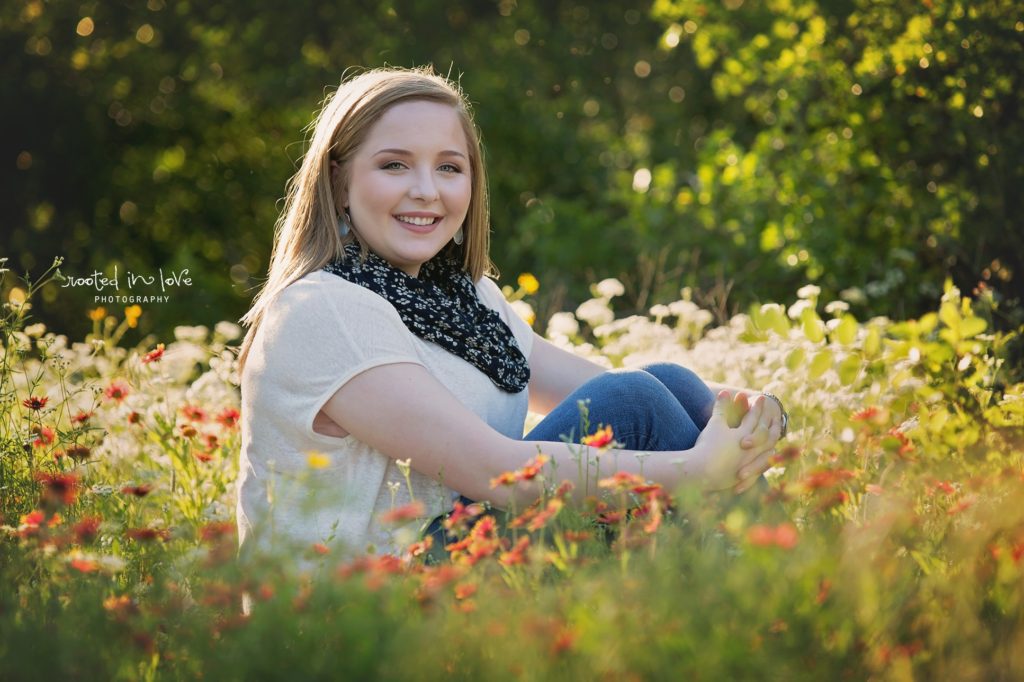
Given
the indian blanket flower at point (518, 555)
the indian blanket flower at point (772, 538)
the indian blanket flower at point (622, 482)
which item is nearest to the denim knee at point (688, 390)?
the indian blanket flower at point (622, 482)

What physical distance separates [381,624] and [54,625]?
52 centimetres

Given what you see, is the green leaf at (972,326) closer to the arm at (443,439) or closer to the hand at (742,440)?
the hand at (742,440)

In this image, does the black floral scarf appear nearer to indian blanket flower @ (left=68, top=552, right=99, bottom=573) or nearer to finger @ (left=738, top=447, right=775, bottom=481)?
finger @ (left=738, top=447, right=775, bottom=481)

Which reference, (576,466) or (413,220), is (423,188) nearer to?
(413,220)

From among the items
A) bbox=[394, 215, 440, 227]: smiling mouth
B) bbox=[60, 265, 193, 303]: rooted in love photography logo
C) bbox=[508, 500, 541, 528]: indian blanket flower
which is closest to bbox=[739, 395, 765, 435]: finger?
bbox=[508, 500, 541, 528]: indian blanket flower

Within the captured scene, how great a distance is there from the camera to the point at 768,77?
5.84 m

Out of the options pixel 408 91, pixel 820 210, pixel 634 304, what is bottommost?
pixel 634 304

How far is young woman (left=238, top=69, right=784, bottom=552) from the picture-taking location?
2.29m

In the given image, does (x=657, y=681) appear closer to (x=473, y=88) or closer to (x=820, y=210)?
(x=820, y=210)

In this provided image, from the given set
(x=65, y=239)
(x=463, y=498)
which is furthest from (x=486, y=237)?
(x=65, y=239)

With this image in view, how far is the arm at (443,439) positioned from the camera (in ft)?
7.44

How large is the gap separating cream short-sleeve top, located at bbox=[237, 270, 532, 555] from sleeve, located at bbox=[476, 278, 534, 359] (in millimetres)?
503

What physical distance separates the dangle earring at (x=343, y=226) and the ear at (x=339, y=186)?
0.07 ft

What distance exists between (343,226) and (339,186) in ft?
0.31
